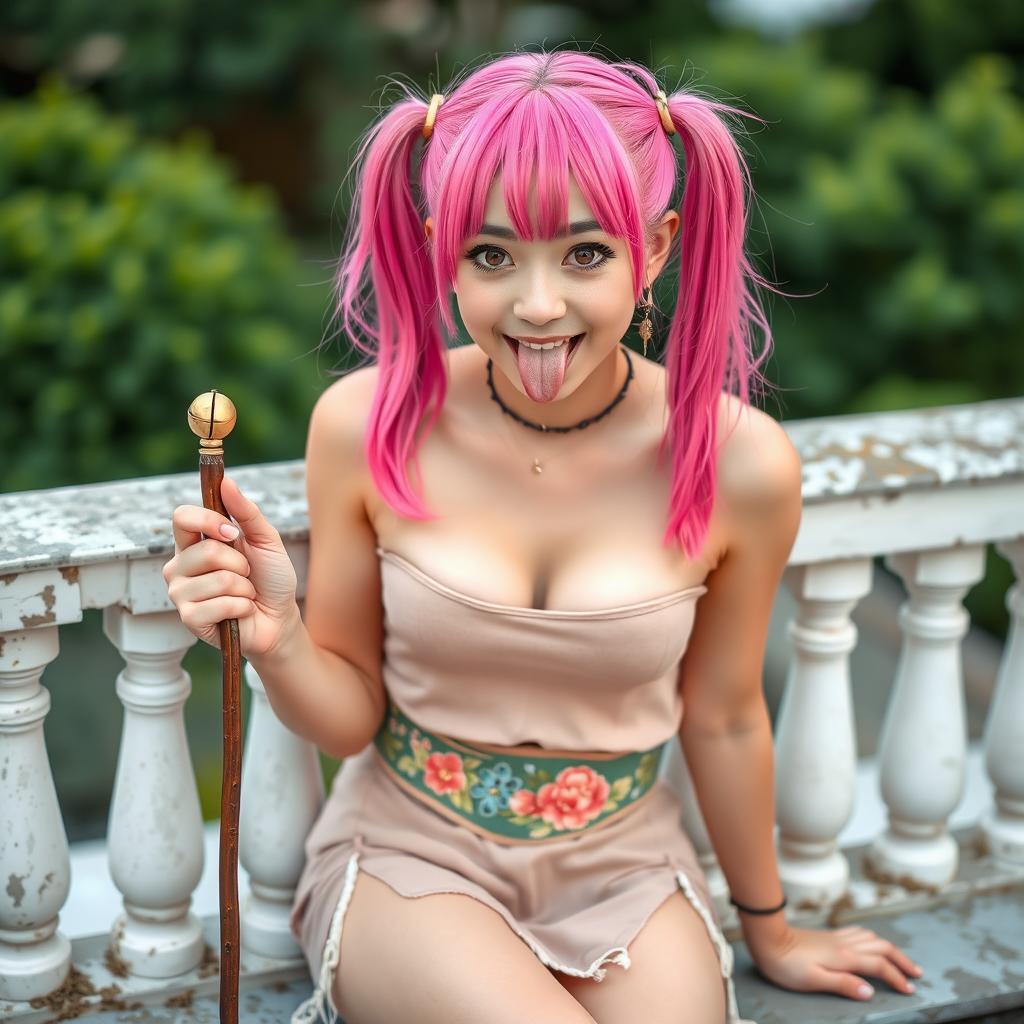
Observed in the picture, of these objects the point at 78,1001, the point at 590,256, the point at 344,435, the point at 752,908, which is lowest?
the point at 78,1001

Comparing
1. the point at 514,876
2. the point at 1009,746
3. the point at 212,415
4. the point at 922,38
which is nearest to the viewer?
the point at 212,415

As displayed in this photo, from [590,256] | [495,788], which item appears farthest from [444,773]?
[590,256]

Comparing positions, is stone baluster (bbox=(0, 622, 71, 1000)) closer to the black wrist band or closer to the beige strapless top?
the beige strapless top

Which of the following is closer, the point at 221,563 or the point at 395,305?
the point at 221,563

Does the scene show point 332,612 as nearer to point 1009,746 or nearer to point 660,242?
point 660,242

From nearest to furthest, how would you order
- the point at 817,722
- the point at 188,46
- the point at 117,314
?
the point at 817,722 < the point at 117,314 < the point at 188,46

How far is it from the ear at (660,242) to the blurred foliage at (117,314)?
10.8 feet

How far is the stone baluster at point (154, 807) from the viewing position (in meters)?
1.92

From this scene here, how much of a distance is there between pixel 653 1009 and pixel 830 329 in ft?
16.7

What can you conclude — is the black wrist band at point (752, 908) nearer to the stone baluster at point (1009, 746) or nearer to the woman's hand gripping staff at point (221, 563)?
the stone baluster at point (1009, 746)

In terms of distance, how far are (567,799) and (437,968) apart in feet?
0.99

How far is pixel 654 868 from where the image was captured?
1.96 meters

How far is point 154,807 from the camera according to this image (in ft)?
6.50

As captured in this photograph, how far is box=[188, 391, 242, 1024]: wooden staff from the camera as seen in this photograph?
4.82ft
